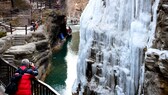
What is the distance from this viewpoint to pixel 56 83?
26719 mm

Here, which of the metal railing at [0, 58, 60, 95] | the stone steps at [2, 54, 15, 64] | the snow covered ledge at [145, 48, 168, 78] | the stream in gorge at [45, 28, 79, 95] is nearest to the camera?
the metal railing at [0, 58, 60, 95]

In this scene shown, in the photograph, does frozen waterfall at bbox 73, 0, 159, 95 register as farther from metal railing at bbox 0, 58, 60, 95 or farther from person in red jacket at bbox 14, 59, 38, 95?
person in red jacket at bbox 14, 59, 38, 95

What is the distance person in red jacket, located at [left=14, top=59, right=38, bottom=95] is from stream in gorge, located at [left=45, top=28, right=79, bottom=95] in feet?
52.5

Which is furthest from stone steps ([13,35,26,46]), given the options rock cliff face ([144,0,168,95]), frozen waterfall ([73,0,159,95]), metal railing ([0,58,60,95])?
rock cliff face ([144,0,168,95])

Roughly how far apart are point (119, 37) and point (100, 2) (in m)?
3.47

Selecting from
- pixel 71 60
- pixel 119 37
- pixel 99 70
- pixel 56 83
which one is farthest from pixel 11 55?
pixel 71 60

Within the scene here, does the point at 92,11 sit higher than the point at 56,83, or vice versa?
the point at 92,11

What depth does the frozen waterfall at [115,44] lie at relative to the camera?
36.7ft

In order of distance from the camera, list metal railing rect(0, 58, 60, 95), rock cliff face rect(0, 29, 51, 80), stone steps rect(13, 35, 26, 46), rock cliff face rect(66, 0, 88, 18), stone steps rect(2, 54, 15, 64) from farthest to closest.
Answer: rock cliff face rect(66, 0, 88, 18) → stone steps rect(13, 35, 26, 46) → rock cliff face rect(0, 29, 51, 80) → stone steps rect(2, 54, 15, 64) → metal railing rect(0, 58, 60, 95)

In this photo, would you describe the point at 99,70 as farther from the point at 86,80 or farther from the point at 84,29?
the point at 84,29

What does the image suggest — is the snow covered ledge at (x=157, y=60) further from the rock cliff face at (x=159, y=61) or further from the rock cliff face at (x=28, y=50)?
the rock cliff face at (x=28, y=50)

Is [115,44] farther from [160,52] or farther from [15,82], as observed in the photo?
[15,82]

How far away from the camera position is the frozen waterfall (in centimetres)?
1120

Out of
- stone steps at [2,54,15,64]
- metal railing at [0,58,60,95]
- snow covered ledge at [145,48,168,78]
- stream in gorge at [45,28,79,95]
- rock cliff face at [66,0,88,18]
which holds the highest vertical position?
rock cliff face at [66,0,88,18]
